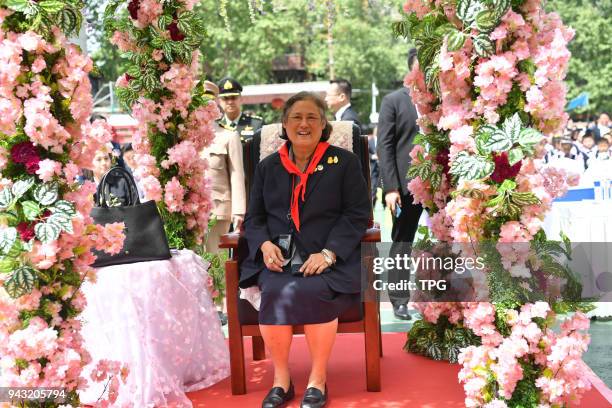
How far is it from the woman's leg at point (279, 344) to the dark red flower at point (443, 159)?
143cm

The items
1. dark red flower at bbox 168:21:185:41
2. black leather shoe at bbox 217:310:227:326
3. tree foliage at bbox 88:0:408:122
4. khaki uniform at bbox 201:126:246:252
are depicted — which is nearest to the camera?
dark red flower at bbox 168:21:185:41

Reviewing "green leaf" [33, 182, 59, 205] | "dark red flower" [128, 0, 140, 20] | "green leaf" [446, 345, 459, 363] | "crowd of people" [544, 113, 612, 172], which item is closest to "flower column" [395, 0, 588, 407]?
"green leaf" [446, 345, 459, 363]

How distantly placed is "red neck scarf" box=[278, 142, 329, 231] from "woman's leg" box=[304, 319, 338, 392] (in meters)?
0.57

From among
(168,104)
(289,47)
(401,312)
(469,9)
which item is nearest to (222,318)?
(401,312)

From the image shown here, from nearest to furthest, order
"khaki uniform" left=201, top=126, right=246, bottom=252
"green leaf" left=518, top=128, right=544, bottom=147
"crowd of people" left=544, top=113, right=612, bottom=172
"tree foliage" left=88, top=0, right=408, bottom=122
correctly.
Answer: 1. "green leaf" left=518, top=128, right=544, bottom=147
2. "khaki uniform" left=201, top=126, right=246, bottom=252
3. "crowd of people" left=544, top=113, right=612, bottom=172
4. "tree foliage" left=88, top=0, right=408, bottom=122

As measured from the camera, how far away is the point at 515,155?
3.61m

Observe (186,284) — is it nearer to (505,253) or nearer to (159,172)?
(159,172)

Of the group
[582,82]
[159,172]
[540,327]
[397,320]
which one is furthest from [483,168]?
[582,82]

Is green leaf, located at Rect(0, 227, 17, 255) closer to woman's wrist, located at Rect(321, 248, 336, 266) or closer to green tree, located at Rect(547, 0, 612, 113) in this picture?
woman's wrist, located at Rect(321, 248, 336, 266)

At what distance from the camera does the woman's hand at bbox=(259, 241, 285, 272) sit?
452cm

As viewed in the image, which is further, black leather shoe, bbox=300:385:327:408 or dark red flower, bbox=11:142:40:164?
black leather shoe, bbox=300:385:327:408

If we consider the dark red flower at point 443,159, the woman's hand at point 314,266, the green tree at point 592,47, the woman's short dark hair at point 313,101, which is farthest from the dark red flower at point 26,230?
the green tree at point 592,47

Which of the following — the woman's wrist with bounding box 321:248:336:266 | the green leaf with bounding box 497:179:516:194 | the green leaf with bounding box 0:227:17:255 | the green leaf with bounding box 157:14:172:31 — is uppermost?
the green leaf with bounding box 157:14:172:31

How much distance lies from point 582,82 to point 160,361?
4074 cm
